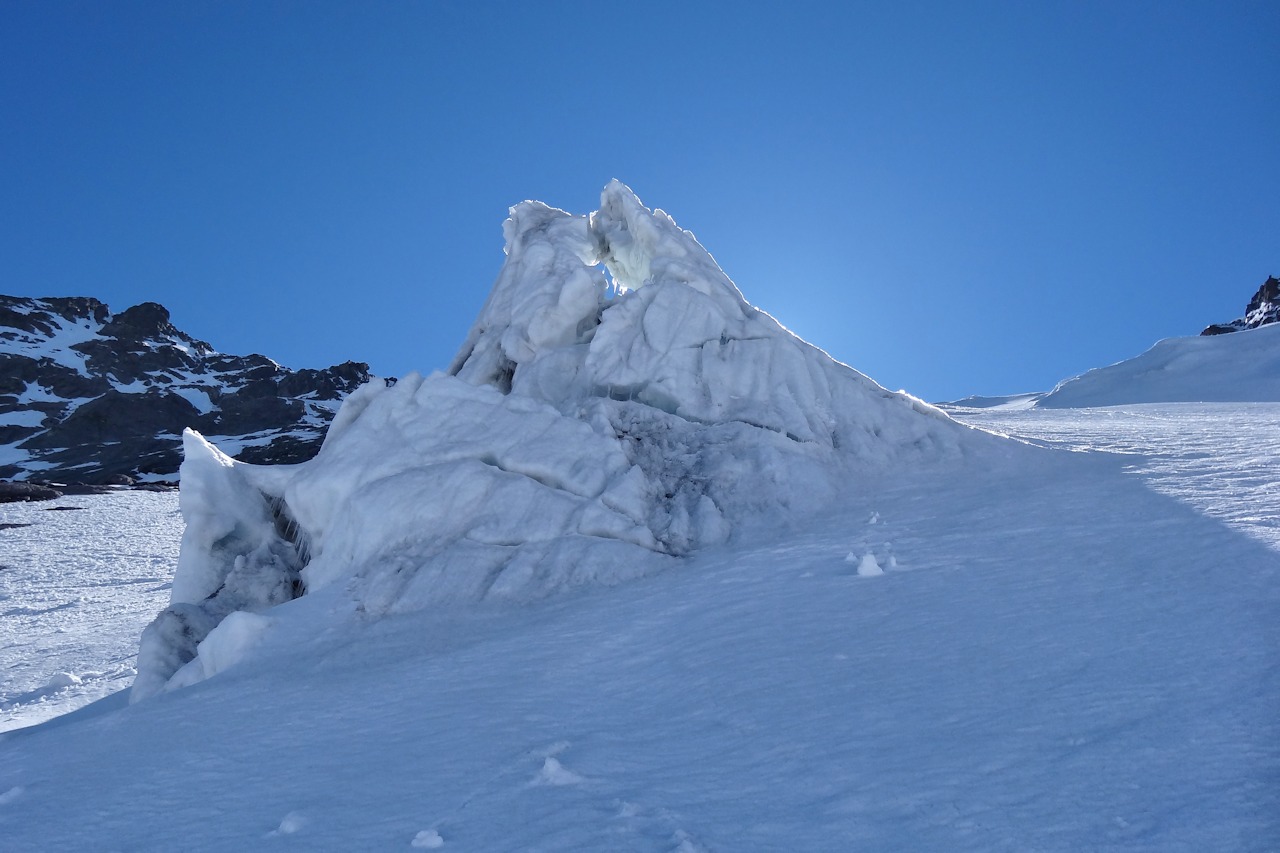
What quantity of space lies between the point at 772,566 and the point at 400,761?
4097 millimetres

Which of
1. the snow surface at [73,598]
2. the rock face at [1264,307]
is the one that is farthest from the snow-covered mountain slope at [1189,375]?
the rock face at [1264,307]

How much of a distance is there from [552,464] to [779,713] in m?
5.44

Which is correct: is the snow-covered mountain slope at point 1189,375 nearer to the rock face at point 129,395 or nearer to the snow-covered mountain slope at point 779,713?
the snow-covered mountain slope at point 779,713

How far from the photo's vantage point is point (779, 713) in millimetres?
4664

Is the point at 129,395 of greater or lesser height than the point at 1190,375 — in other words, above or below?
above

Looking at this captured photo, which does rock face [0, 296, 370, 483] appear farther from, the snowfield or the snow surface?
the snowfield

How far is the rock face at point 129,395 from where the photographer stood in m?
77.1

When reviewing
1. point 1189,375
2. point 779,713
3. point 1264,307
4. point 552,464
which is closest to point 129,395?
point 552,464

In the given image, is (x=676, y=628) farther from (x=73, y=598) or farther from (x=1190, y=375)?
(x=1190, y=375)

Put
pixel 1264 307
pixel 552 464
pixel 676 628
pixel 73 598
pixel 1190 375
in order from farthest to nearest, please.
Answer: pixel 1264 307
pixel 1190 375
pixel 73 598
pixel 552 464
pixel 676 628

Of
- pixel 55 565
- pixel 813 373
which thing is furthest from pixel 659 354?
pixel 55 565

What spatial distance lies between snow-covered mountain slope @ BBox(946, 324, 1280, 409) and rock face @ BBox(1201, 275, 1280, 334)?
52.6 metres

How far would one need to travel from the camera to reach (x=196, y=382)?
108m

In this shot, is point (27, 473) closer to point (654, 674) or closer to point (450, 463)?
point (450, 463)
